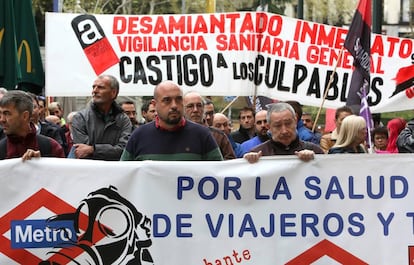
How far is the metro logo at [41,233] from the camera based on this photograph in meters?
6.84

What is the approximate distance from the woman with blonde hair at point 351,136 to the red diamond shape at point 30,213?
82.7 inches

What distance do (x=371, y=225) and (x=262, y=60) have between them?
16.9 ft

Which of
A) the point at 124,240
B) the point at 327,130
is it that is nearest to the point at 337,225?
the point at 124,240

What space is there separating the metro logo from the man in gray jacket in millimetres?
1555

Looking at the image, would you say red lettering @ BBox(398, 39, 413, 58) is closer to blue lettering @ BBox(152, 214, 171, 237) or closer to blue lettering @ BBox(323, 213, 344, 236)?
blue lettering @ BBox(323, 213, 344, 236)

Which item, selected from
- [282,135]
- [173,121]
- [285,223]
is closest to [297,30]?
[282,135]

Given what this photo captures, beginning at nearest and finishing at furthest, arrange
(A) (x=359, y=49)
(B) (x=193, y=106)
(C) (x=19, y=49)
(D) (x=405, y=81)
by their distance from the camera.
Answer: (B) (x=193, y=106) < (C) (x=19, y=49) < (A) (x=359, y=49) < (D) (x=405, y=81)

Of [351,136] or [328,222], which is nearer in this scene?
[328,222]

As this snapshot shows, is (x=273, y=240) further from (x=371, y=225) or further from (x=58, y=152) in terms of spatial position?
(x=58, y=152)

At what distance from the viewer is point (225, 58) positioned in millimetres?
11945

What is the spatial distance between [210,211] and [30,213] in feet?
3.59

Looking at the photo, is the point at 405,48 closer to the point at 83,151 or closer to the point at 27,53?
the point at 27,53

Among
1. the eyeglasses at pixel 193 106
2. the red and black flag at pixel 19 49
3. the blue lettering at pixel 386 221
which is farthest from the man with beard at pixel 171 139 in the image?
the red and black flag at pixel 19 49

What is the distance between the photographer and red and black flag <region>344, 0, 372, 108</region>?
10.6 metres
